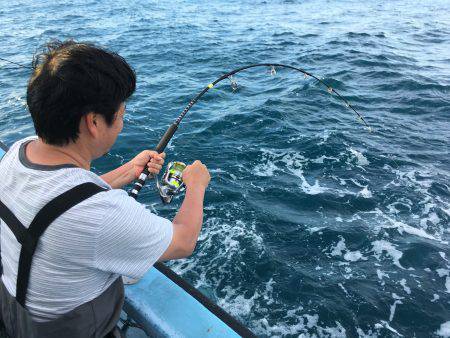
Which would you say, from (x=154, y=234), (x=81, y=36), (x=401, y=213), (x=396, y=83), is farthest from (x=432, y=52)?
(x=154, y=234)

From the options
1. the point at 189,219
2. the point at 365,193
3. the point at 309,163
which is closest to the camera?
the point at 189,219

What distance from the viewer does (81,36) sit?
45.7 ft

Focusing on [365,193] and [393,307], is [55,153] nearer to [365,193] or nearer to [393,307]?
[393,307]

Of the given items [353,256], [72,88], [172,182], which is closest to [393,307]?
[353,256]

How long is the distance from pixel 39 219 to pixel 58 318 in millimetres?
444

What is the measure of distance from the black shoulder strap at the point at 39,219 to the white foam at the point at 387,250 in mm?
4019

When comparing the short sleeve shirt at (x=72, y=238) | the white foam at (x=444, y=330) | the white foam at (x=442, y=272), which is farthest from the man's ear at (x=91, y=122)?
the white foam at (x=442, y=272)

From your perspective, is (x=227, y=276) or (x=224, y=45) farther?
(x=224, y=45)

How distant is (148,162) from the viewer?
249cm

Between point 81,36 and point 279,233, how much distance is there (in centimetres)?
1222

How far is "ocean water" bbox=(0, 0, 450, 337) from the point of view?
13.1 feet

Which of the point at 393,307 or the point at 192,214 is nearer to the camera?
the point at 192,214

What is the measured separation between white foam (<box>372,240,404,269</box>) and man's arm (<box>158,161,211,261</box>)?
10.8 ft

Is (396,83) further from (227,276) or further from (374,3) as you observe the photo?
(374,3)
